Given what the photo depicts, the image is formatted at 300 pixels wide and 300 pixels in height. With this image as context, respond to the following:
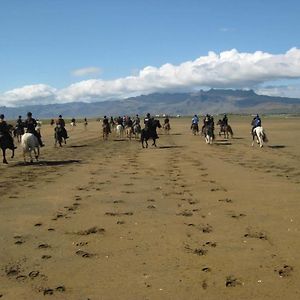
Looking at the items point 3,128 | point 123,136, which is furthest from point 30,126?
point 123,136

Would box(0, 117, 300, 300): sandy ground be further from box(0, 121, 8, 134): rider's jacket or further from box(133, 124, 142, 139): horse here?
box(133, 124, 142, 139): horse

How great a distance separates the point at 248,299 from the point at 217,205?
5225 millimetres

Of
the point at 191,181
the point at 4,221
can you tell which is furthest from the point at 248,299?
the point at 191,181

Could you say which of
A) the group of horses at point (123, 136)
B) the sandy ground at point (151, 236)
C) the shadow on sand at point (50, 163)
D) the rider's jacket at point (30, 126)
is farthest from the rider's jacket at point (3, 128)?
the sandy ground at point (151, 236)

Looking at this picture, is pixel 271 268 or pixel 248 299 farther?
pixel 271 268

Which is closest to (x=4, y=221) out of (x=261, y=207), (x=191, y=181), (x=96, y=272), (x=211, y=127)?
(x=96, y=272)

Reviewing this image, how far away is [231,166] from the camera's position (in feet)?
60.7

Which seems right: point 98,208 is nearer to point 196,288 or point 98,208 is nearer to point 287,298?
point 196,288

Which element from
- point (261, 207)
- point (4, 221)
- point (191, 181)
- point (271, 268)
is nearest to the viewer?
point (271, 268)

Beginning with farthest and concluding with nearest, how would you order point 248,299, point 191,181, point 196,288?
point 191,181
point 196,288
point 248,299

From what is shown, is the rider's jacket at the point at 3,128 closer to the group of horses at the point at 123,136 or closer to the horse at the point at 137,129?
the group of horses at the point at 123,136

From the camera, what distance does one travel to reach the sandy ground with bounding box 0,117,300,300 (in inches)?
243

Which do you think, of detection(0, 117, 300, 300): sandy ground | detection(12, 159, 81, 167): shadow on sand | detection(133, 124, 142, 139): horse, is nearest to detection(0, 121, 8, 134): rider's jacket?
detection(12, 159, 81, 167): shadow on sand

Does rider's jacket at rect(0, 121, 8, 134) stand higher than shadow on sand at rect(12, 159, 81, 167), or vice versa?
rider's jacket at rect(0, 121, 8, 134)
